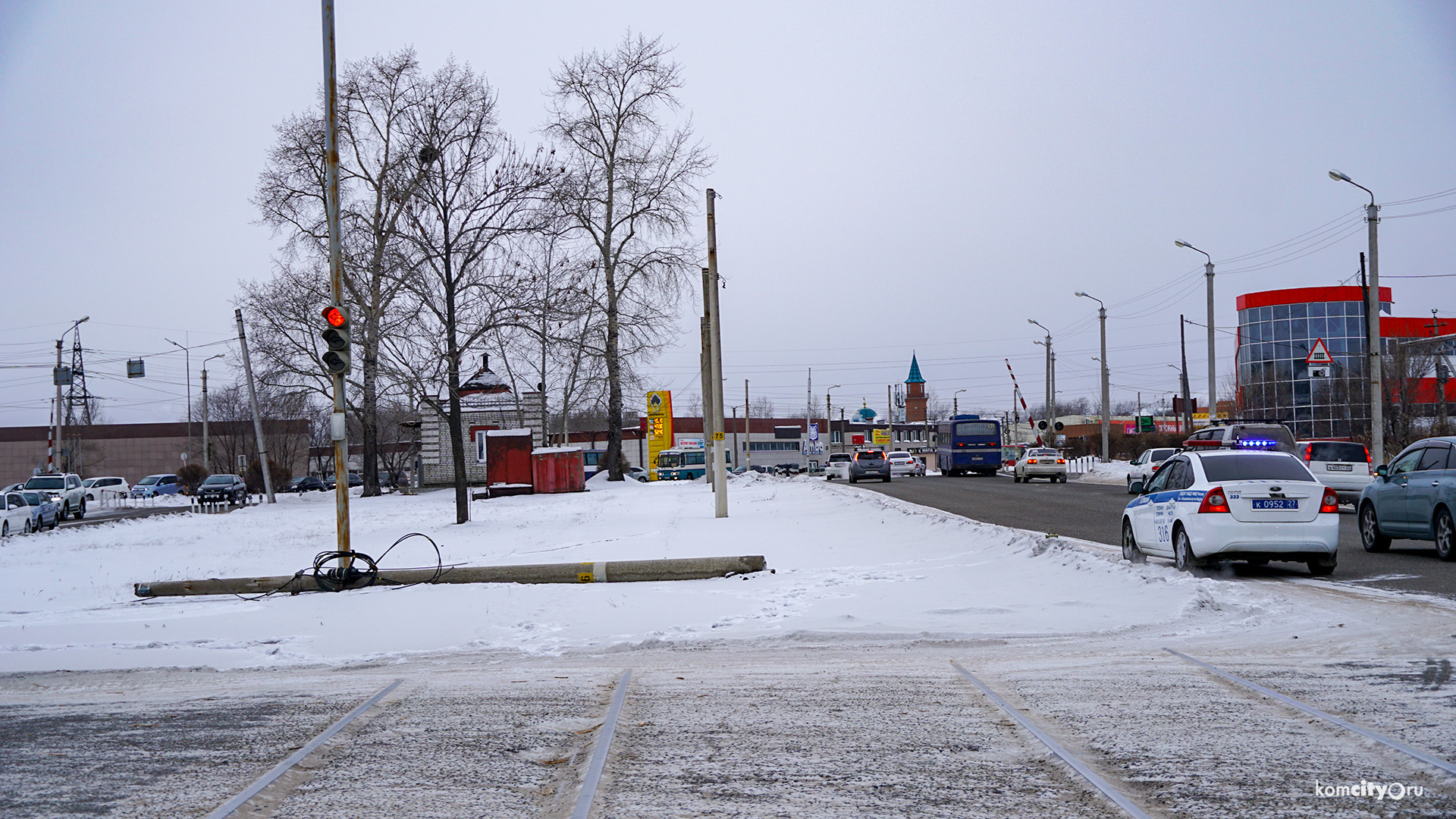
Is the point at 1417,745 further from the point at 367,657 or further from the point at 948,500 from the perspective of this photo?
the point at 948,500

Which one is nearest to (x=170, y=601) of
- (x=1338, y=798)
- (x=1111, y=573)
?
(x=1111, y=573)

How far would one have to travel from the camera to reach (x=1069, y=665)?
745 centimetres

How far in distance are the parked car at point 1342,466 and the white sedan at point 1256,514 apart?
1302 centimetres

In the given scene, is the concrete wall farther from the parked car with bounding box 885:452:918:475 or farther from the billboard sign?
the parked car with bounding box 885:452:918:475

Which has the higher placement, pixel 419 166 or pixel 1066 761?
pixel 419 166

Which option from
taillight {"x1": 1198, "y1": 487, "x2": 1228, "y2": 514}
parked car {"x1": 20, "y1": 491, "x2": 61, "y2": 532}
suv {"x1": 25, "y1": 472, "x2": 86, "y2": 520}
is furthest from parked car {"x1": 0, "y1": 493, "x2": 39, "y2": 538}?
taillight {"x1": 1198, "y1": 487, "x2": 1228, "y2": 514}

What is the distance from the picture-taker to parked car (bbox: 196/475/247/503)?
4369 cm

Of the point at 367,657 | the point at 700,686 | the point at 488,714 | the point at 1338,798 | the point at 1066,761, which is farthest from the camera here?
the point at 367,657

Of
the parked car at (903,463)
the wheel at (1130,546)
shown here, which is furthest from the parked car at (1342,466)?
the parked car at (903,463)

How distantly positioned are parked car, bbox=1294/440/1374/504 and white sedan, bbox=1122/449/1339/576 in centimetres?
1302

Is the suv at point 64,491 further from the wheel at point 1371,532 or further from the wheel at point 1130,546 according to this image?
the wheel at point 1371,532

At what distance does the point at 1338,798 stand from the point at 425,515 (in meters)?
28.6

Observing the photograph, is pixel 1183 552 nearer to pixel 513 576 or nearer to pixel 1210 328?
pixel 513 576

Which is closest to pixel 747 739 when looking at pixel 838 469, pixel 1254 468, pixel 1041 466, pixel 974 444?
pixel 1254 468
